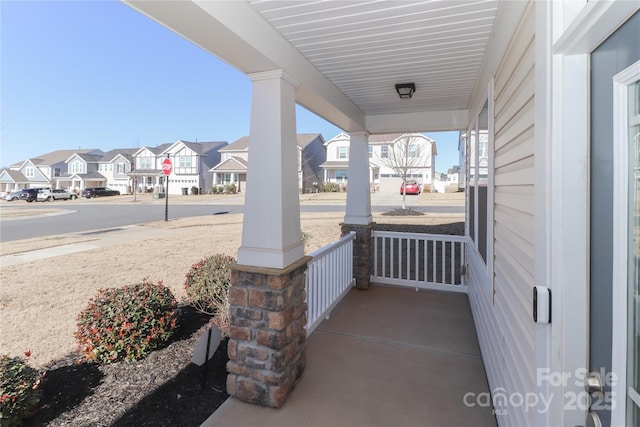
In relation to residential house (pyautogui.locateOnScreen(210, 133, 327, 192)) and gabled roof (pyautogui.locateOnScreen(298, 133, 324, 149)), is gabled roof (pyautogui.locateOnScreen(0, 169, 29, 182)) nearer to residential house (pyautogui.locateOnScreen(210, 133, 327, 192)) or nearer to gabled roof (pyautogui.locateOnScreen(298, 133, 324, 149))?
residential house (pyautogui.locateOnScreen(210, 133, 327, 192))

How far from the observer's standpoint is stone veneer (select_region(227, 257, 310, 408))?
237 centimetres

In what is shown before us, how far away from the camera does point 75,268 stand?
681 cm

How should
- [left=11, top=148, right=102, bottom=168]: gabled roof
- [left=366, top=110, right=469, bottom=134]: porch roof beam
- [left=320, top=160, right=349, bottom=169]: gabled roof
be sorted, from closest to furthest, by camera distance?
A: [left=366, top=110, right=469, bottom=134]: porch roof beam < [left=320, top=160, right=349, bottom=169]: gabled roof < [left=11, top=148, right=102, bottom=168]: gabled roof

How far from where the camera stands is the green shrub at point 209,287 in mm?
4055

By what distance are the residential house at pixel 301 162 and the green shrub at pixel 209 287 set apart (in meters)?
25.0

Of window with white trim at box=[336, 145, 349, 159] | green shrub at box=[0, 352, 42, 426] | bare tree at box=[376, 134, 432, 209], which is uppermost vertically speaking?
window with white trim at box=[336, 145, 349, 159]

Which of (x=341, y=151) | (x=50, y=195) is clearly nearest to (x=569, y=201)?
(x=341, y=151)

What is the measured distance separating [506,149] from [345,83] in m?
1.95

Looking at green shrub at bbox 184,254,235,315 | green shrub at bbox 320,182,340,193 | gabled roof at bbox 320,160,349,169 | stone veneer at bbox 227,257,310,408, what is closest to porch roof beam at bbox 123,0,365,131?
stone veneer at bbox 227,257,310,408

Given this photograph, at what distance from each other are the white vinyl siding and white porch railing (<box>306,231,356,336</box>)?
1705 mm

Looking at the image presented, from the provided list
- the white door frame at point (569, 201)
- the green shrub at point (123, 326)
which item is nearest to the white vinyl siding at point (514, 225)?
the white door frame at point (569, 201)

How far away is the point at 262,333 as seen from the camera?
2.40 metres

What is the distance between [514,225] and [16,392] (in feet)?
11.0

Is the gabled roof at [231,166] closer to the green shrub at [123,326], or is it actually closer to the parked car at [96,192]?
the parked car at [96,192]
